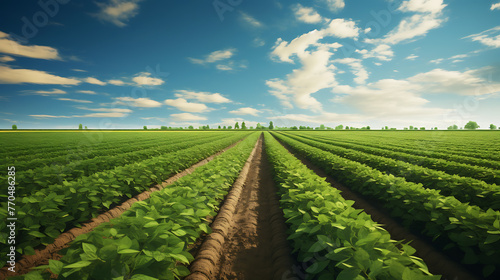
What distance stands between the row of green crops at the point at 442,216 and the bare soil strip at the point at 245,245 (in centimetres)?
327

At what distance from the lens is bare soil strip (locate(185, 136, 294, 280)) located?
12.8 feet

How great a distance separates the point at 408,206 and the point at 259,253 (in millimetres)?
4256

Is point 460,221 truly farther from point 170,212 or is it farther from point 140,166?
point 140,166

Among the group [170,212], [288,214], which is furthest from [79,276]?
[288,214]

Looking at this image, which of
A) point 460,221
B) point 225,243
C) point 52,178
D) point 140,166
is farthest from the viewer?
point 140,166

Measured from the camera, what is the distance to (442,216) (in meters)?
4.25

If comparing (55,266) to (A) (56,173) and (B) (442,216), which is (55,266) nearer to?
(B) (442,216)

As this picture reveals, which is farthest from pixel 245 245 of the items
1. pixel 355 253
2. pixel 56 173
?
pixel 56 173

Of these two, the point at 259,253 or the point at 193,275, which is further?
the point at 259,253

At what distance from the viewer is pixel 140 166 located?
324 inches

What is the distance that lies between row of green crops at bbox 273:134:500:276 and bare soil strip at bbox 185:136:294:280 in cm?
327

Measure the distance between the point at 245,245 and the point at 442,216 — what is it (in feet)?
15.0

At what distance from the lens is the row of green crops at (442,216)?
3.37 metres

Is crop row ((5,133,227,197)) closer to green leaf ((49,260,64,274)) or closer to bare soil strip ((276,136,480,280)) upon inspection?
green leaf ((49,260,64,274))
